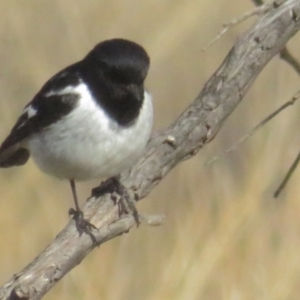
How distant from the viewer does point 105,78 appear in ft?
5.61

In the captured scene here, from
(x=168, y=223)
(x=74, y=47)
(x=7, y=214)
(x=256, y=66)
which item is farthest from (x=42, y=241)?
(x=256, y=66)

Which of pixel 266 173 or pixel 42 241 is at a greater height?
pixel 42 241

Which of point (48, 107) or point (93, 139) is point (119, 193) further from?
point (48, 107)

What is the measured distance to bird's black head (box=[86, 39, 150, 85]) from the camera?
1.65 meters

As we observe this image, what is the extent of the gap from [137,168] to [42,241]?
1.08 m

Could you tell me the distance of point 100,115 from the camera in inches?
66.1

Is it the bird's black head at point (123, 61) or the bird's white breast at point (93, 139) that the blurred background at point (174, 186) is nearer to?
the bird's white breast at point (93, 139)

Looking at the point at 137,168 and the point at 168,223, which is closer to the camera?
the point at 137,168

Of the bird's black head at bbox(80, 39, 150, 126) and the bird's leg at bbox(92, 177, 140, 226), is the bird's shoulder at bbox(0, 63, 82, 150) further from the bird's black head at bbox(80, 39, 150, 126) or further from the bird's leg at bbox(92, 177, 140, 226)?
the bird's leg at bbox(92, 177, 140, 226)

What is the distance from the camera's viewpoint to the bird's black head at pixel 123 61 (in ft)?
5.41

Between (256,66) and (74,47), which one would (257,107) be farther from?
(256,66)

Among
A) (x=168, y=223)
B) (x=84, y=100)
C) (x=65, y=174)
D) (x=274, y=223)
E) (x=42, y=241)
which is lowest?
(x=274, y=223)

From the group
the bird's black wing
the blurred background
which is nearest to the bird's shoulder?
the bird's black wing

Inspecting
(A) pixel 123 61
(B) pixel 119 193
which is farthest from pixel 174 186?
(A) pixel 123 61
